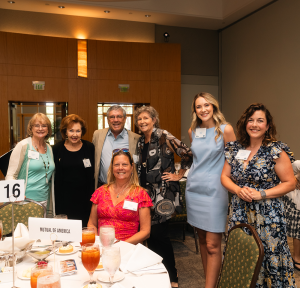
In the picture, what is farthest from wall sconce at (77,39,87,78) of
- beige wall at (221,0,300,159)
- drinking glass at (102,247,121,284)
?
drinking glass at (102,247,121,284)

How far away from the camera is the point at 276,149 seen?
1970 millimetres

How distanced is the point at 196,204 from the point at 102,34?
5.59 meters

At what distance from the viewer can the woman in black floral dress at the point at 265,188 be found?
1910 millimetres

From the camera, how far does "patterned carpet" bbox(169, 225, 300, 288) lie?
289 centimetres

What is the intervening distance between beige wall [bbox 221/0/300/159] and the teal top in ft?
15.4

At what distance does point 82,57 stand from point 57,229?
5.69 meters

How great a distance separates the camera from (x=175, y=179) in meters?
2.52

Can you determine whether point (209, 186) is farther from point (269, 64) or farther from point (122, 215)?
point (269, 64)

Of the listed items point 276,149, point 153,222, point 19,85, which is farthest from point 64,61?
point 276,149

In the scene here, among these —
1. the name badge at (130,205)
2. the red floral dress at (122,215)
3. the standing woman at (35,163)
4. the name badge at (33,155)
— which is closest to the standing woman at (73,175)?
the standing woman at (35,163)

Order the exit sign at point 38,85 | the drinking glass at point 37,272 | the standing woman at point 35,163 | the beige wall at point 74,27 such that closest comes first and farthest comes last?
the drinking glass at point 37,272 → the standing woman at point 35,163 → the exit sign at point 38,85 → the beige wall at point 74,27

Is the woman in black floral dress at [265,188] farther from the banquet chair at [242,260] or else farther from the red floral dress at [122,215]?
the red floral dress at [122,215]

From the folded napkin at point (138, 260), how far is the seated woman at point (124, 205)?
0.50 m

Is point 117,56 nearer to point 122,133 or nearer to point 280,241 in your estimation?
point 122,133
